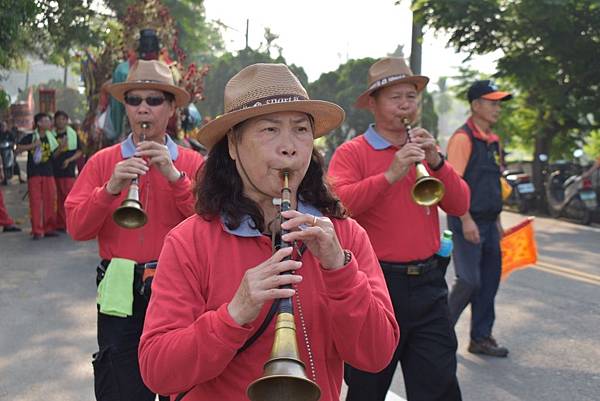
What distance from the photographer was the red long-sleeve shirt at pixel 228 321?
185 cm

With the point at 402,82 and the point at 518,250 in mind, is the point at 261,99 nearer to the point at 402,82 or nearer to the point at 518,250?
the point at 402,82

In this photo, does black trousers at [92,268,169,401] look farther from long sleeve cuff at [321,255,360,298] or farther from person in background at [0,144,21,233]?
person in background at [0,144,21,233]

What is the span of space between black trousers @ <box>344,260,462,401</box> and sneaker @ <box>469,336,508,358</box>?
2.17 metres

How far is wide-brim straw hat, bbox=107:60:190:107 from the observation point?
3.72m

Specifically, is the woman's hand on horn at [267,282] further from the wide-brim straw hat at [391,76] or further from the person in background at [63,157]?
the person in background at [63,157]

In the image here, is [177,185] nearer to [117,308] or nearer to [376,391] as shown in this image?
[117,308]

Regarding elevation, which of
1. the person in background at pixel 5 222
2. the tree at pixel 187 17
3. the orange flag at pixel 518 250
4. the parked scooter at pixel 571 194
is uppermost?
the tree at pixel 187 17

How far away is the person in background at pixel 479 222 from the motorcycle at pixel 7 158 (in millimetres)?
18250

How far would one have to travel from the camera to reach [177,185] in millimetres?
3400

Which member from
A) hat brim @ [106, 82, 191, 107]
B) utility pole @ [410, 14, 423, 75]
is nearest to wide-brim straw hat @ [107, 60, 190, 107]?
hat brim @ [106, 82, 191, 107]

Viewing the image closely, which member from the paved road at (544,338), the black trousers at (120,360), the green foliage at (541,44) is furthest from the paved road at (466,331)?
the green foliage at (541,44)

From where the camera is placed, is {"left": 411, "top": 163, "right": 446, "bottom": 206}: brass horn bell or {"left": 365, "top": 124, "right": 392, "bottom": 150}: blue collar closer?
{"left": 411, "top": 163, "right": 446, "bottom": 206}: brass horn bell

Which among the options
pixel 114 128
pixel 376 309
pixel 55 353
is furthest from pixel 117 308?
pixel 114 128

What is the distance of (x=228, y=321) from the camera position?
1804mm
